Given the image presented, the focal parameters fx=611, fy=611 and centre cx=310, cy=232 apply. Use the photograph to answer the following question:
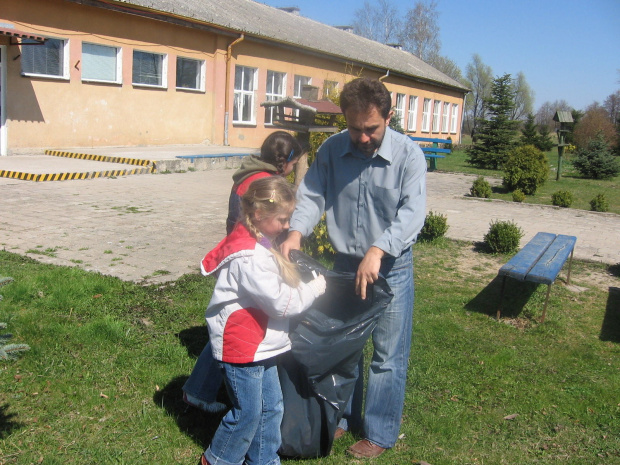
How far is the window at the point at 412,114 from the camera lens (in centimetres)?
3641

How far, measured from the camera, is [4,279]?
8.24 ft

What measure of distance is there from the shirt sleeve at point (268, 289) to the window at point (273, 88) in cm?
2210

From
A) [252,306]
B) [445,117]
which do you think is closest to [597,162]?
[445,117]

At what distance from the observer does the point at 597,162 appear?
2230 centimetres

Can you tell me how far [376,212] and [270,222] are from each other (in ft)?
1.98

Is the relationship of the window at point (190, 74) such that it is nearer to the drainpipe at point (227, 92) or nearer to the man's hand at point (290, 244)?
the drainpipe at point (227, 92)

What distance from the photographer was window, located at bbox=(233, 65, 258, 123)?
75.4ft

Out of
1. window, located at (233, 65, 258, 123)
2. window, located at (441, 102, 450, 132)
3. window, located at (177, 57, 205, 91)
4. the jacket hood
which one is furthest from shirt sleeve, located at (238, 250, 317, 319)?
window, located at (441, 102, 450, 132)

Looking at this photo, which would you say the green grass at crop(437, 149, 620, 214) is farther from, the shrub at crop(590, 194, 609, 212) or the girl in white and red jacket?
the girl in white and red jacket

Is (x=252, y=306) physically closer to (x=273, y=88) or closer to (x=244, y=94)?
(x=244, y=94)

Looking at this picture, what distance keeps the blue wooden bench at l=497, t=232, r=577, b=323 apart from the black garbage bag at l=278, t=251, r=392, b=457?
2.75m

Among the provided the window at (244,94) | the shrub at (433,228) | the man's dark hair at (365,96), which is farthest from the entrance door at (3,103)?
the man's dark hair at (365,96)

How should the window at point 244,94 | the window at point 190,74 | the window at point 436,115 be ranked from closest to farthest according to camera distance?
the window at point 190,74, the window at point 244,94, the window at point 436,115

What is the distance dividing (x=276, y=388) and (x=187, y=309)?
2303mm
